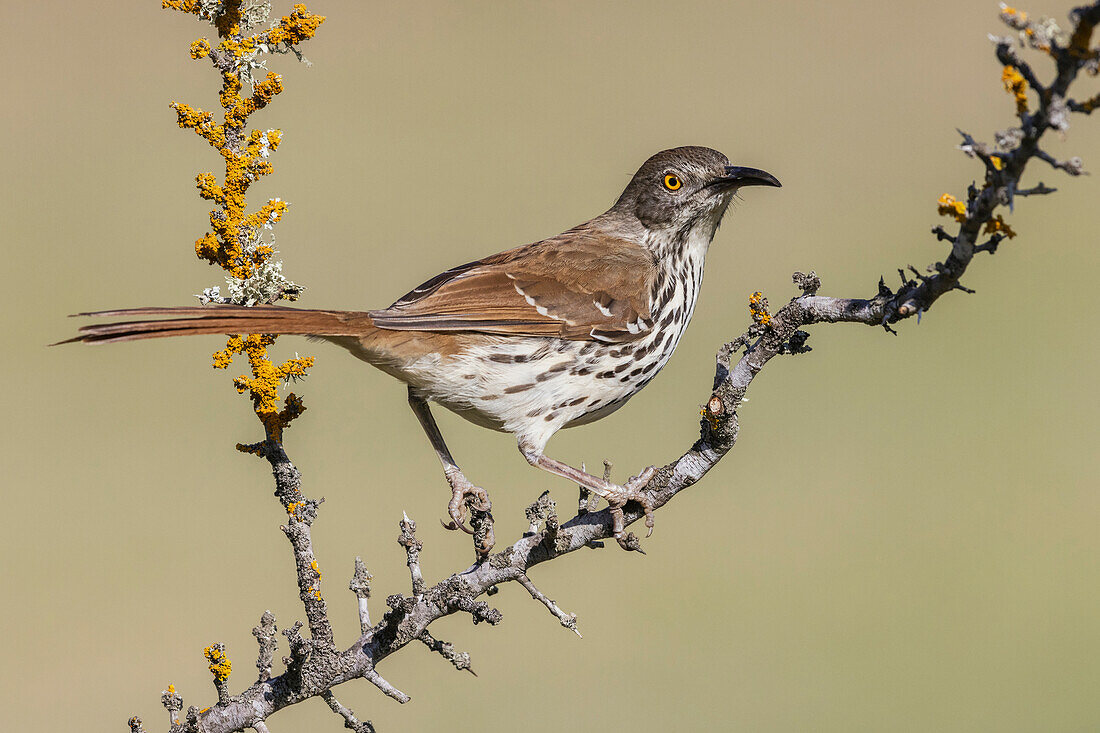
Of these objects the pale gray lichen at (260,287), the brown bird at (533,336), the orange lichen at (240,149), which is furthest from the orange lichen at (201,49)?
the brown bird at (533,336)

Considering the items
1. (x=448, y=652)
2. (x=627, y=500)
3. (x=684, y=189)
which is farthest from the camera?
(x=684, y=189)

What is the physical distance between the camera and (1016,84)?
86.0 inches

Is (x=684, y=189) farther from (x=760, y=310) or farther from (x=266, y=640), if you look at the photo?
(x=266, y=640)

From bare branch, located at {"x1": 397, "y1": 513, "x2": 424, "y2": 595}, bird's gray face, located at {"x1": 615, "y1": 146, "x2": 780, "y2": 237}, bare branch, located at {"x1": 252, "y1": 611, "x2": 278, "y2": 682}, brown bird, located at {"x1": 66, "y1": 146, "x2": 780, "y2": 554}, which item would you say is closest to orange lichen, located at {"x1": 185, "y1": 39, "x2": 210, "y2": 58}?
brown bird, located at {"x1": 66, "y1": 146, "x2": 780, "y2": 554}

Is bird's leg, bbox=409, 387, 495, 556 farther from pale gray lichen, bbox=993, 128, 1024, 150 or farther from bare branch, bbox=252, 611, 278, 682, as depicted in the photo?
pale gray lichen, bbox=993, 128, 1024, 150

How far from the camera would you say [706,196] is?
4.89 metres

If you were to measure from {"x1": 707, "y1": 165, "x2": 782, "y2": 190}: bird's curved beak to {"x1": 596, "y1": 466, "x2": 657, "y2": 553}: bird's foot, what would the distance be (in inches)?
59.2

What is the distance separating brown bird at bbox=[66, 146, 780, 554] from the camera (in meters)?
4.09

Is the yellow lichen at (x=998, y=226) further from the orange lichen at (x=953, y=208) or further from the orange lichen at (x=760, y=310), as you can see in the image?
the orange lichen at (x=760, y=310)

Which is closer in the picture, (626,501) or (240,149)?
(240,149)

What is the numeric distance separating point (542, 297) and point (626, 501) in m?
1.22

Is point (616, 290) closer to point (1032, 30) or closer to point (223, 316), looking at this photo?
point (223, 316)

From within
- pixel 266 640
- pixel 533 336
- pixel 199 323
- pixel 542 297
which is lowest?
pixel 266 640

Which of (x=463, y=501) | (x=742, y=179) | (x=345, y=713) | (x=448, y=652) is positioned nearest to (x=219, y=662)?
(x=345, y=713)
